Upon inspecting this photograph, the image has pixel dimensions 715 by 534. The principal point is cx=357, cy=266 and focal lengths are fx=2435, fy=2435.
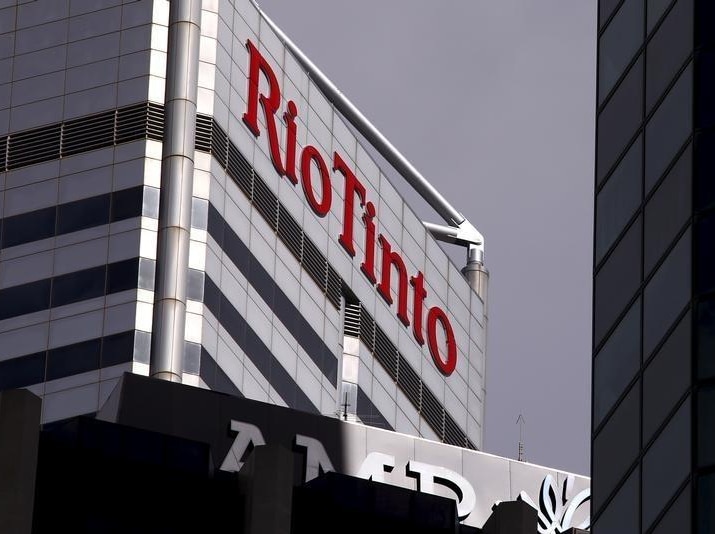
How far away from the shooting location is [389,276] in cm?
14450

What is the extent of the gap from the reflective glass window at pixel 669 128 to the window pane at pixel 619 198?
565 mm

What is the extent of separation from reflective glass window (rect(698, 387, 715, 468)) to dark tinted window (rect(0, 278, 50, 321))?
258ft

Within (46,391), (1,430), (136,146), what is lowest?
(1,430)

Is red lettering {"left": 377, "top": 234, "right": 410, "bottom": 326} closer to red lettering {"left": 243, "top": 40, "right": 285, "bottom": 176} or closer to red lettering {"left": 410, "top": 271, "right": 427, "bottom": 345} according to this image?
red lettering {"left": 410, "top": 271, "right": 427, "bottom": 345}

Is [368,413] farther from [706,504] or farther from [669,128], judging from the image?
[706,504]

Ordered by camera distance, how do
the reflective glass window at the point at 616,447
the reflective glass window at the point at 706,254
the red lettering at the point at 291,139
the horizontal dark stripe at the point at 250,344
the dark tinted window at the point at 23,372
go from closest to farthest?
the reflective glass window at the point at 706,254 < the reflective glass window at the point at 616,447 < the dark tinted window at the point at 23,372 < the horizontal dark stripe at the point at 250,344 < the red lettering at the point at 291,139

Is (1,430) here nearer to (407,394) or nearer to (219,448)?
(219,448)

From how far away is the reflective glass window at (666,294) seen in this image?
5038 centimetres

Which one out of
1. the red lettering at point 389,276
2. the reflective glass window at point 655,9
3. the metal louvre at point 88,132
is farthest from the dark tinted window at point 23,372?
the reflective glass window at point 655,9

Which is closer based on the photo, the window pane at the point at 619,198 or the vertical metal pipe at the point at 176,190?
the window pane at the point at 619,198

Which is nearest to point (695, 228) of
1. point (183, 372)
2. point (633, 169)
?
point (633, 169)

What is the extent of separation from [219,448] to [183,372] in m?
34.0

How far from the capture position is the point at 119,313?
400ft

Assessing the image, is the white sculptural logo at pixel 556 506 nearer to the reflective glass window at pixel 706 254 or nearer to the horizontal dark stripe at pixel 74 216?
the horizontal dark stripe at pixel 74 216
